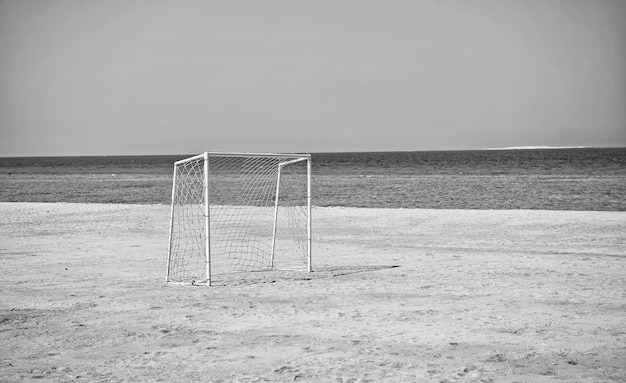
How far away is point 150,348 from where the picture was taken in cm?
663

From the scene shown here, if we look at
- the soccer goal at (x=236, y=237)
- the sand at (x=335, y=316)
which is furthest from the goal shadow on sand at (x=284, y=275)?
the soccer goal at (x=236, y=237)

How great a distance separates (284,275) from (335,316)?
335 centimetres

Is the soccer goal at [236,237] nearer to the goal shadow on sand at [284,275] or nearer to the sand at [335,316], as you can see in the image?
the goal shadow on sand at [284,275]

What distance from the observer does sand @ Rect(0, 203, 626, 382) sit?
234 inches

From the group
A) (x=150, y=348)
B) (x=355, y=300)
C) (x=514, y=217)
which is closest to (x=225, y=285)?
(x=355, y=300)

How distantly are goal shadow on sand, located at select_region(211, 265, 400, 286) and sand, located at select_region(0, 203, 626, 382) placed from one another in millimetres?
55

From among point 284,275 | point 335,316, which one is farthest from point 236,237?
point 335,316

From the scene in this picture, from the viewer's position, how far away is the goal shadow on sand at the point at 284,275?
34.9 ft

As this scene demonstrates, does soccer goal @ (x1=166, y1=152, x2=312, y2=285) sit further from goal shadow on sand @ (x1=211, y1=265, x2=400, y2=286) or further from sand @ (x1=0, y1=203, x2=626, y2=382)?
sand @ (x1=0, y1=203, x2=626, y2=382)

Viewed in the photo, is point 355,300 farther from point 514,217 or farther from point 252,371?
point 514,217

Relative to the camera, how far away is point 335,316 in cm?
793

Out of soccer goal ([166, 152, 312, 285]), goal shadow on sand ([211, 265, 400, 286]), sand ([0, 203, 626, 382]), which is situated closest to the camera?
sand ([0, 203, 626, 382])

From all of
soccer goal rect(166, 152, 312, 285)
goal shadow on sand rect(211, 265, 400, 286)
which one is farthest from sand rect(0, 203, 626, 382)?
soccer goal rect(166, 152, 312, 285)

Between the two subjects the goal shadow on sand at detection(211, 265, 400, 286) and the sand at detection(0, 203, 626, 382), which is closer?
the sand at detection(0, 203, 626, 382)
